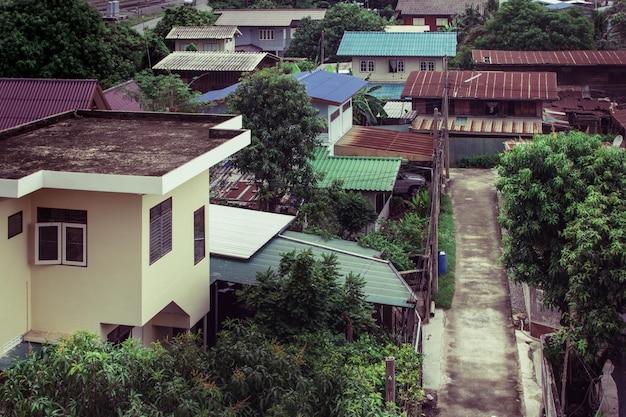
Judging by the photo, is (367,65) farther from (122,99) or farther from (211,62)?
(122,99)

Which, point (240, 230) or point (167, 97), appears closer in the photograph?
point (240, 230)

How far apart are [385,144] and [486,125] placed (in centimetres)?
684

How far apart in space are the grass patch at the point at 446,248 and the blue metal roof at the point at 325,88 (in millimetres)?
5088

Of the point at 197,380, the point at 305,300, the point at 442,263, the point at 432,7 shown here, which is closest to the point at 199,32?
the point at 432,7

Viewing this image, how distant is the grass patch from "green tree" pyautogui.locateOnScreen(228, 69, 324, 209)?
4496 millimetres

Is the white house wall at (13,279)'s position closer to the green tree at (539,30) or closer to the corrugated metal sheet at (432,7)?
the green tree at (539,30)

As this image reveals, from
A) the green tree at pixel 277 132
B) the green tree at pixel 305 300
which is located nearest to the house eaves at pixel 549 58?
the green tree at pixel 277 132

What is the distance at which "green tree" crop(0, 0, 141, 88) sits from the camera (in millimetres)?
34094

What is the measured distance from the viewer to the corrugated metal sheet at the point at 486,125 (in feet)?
123

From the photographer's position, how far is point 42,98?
24.8 metres

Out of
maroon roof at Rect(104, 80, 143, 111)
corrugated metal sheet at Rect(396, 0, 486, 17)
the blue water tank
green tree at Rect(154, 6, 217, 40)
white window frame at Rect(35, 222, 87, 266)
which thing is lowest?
the blue water tank

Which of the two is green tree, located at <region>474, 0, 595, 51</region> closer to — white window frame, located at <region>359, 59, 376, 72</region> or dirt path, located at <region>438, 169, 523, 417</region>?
white window frame, located at <region>359, 59, 376, 72</region>

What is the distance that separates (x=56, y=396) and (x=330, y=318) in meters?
5.71

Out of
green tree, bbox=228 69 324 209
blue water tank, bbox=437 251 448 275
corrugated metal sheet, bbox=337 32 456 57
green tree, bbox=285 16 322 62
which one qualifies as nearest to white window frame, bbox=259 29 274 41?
green tree, bbox=285 16 322 62
